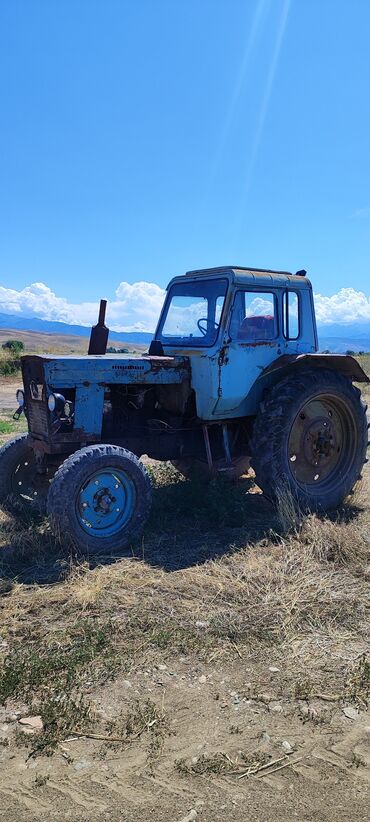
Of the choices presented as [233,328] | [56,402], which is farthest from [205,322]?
[56,402]

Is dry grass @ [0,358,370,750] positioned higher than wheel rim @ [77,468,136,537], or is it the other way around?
wheel rim @ [77,468,136,537]

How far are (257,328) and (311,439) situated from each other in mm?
1227

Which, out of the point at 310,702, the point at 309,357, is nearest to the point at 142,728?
the point at 310,702

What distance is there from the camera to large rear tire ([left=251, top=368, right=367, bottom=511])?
575 centimetres

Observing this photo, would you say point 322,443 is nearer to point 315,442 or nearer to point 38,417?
point 315,442

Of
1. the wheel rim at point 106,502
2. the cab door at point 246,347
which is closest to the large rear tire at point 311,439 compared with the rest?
the cab door at point 246,347

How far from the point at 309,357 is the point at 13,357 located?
72.8ft

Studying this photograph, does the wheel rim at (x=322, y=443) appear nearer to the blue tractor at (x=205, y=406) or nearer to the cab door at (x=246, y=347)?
the blue tractor at (x=205, y=406)

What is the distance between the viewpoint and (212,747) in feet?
8.59

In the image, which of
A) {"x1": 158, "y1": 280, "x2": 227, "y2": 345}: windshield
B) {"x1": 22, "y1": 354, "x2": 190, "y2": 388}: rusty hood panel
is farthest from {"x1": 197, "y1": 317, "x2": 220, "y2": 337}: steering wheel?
{"x1": 22, "y1": 354, "x2": 190, "y2": 388}: rusty hood panel

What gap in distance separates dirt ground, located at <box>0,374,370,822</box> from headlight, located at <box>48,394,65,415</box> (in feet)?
3.43

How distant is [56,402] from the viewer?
5.10 meters

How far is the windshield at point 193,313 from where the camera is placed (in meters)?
5.97

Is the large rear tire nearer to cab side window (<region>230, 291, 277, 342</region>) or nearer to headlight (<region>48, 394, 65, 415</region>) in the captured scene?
cab side window (<region>230, 291, 277, 342</region>)
